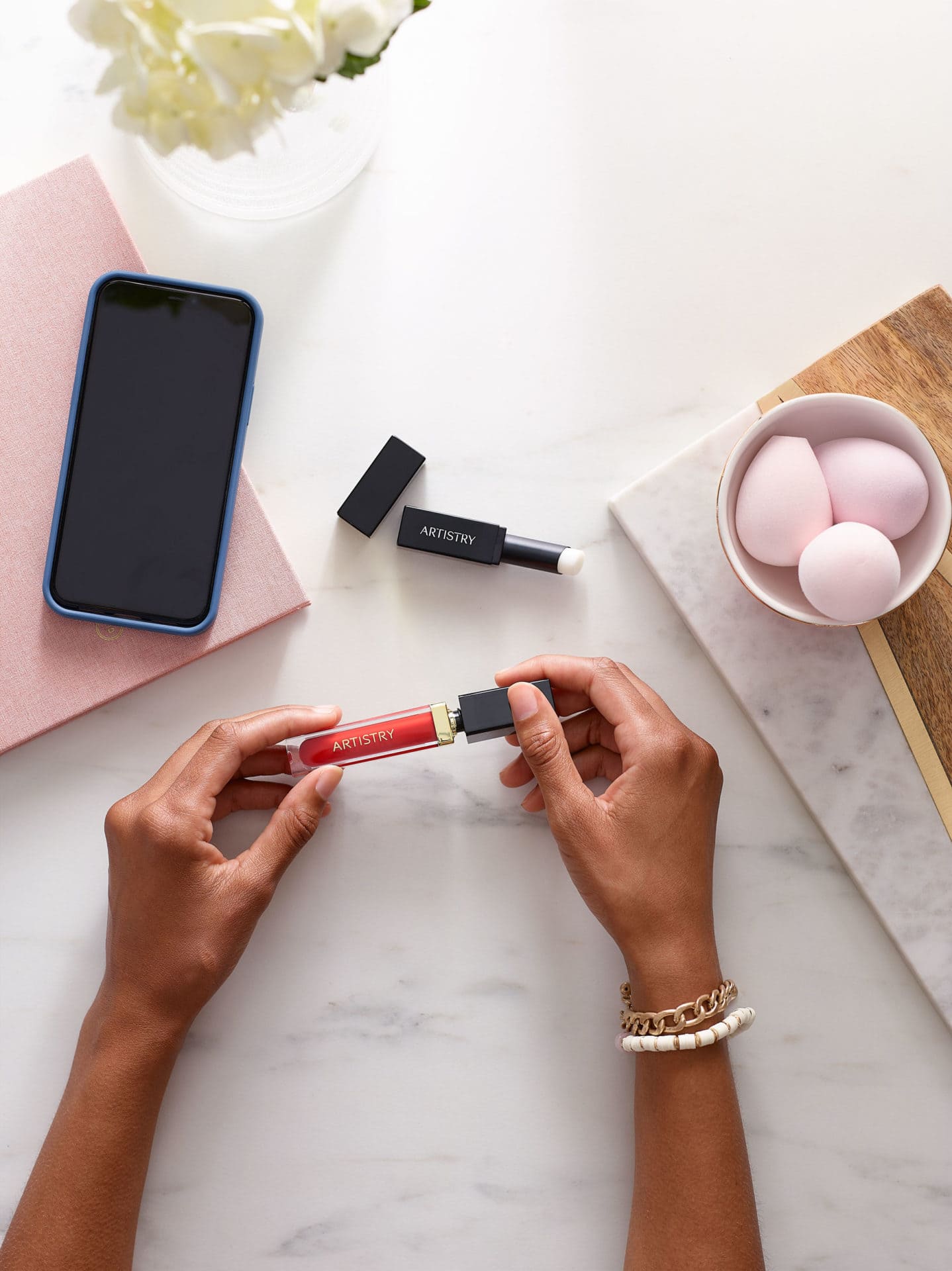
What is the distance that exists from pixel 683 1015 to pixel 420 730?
0.28 m

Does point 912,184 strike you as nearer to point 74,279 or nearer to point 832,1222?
point 74,279

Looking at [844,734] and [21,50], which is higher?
[21,50]

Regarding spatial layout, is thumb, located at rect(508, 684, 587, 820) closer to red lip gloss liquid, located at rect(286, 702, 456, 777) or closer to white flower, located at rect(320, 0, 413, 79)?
red lip gloss liquid, located at rect(286, 702, 456, 777)

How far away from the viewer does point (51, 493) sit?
0.72 m

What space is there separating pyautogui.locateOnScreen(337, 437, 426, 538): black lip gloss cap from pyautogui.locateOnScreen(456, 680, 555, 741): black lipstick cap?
0.17 meters

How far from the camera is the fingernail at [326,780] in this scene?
2.23 ft

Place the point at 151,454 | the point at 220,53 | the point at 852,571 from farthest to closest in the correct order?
the point at 151,454 < the point at 852,571 < the point at 220,53

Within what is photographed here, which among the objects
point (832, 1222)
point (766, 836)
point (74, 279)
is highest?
point (74, 279)

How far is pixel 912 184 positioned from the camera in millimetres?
740

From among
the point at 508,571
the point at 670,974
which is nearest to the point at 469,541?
the point at 508,571

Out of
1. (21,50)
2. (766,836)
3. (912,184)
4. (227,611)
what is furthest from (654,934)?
(21,50)

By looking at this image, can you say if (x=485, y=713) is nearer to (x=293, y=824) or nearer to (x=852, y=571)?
(x=293, y=824)

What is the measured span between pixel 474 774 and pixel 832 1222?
460 millimetres

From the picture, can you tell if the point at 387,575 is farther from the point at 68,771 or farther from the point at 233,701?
the point at 68,771
